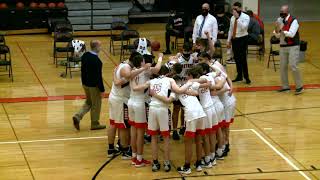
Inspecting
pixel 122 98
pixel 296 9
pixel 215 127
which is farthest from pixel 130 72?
pixel 296 9

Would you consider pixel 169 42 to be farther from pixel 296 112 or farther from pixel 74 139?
pixel 74 139

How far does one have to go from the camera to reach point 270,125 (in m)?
Answer: 14.6

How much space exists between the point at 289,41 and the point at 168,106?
236 inches

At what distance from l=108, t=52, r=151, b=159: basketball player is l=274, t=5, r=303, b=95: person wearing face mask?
5.68 meters

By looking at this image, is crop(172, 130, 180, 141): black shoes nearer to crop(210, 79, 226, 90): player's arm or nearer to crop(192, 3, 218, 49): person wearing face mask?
crop(210, 79, 226, 90): player's arm

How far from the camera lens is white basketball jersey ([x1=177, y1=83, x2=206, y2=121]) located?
1145 cm

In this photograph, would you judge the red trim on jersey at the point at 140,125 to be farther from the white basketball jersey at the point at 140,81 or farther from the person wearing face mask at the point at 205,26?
the person wearing face mask at the point at 205,26

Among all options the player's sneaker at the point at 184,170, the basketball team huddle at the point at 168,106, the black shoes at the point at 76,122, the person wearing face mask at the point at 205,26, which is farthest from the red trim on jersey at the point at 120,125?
the person wearing face mask at the point at 205,26

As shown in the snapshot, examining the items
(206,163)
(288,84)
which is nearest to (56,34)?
(288,84)

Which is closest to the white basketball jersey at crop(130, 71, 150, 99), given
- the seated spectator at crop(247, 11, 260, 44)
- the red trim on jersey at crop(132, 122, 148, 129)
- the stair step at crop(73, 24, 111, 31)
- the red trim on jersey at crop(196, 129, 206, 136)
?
the red trim on jersey at crop(132, 122, 148, 129)

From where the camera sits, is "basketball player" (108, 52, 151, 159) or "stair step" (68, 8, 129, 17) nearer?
"basketball player" (108, 52, 151, 159)

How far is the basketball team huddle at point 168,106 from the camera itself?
456 inches

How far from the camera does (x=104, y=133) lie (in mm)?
14109

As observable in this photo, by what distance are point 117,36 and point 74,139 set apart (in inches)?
335
